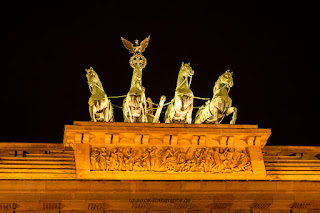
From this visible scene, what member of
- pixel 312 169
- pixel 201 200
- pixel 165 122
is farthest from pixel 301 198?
pixel 165 122

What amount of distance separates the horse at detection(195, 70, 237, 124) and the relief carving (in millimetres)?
1359

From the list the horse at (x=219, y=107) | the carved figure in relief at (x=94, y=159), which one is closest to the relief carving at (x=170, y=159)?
the carved figure in relief at (x=94, y=159)

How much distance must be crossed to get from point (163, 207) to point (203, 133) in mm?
2626

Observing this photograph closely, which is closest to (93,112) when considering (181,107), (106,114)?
(106,114)

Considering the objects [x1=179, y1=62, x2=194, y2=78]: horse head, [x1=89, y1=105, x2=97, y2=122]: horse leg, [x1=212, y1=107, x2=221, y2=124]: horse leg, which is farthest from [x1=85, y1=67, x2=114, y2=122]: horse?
[x1=212, y1=107, x2=221, y2=124]: horse leg

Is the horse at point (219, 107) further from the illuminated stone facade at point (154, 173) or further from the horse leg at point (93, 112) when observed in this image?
the horse leg at point (93, 112)

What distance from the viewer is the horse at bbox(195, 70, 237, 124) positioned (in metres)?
28.8

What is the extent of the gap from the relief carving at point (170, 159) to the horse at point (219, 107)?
4.46 ft

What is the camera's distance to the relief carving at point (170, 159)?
27.0m

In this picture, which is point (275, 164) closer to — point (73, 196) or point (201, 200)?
point (201, 200)

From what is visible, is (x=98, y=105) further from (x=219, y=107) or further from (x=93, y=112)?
(x=219, y=107)

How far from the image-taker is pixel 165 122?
2933cm

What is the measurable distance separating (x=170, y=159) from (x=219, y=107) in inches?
103

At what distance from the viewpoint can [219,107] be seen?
94.3 ft
